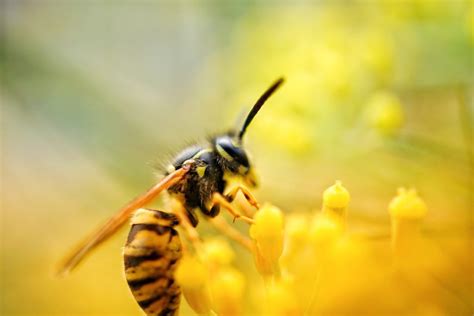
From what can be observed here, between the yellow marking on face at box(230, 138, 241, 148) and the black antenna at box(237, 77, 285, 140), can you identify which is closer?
the black antenna at box(237, 77, 285, 140)

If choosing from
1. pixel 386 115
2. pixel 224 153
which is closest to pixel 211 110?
pixel 386 115

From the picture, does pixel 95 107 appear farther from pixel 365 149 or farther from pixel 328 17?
pixel 365 149

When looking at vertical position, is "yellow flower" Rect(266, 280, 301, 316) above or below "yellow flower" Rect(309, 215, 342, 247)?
below

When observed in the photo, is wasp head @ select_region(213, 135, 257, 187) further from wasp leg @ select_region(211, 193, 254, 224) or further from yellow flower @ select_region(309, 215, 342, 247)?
yellow flower @ select_region(309, 215, 342, 247)

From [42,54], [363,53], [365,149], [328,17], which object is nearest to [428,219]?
[365,149]

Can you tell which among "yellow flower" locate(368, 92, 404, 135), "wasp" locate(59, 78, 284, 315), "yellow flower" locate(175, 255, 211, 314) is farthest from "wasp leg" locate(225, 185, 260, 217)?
"yellow flower" locate(368, 92, 404, 135)

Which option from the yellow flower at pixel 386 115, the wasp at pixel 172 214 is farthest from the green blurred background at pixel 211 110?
the wasp at pixel 172 214

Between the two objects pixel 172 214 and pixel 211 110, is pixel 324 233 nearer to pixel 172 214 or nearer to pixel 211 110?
pixel 172 214
